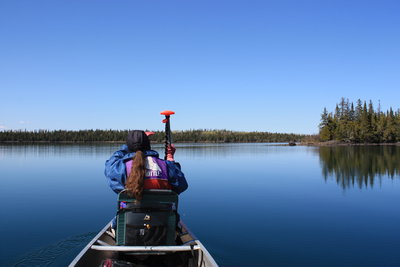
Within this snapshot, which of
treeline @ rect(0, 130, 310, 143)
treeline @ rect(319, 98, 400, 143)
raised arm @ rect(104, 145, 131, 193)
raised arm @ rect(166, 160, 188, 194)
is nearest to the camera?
raised arm @ rect(104, 145, 131, 193)

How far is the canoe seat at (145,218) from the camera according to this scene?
4129 mm

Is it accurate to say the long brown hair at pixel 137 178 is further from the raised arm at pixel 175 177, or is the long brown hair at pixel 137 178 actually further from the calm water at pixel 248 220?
the calm water at pixel 248 220

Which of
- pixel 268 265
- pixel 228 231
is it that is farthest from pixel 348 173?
pixel 268 265

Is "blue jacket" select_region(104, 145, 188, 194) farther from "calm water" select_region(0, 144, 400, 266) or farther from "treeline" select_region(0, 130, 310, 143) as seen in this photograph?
"treeline" select_region(0, 130, 310, 143)

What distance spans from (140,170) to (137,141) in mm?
472

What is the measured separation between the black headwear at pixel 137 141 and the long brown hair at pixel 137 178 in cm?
27

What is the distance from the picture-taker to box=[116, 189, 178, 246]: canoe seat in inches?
163

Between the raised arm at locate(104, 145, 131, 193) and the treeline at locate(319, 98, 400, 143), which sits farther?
the treeline at locate(319, 98, 400, 143)

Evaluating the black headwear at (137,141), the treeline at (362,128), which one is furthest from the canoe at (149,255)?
the treeline at (362,128)

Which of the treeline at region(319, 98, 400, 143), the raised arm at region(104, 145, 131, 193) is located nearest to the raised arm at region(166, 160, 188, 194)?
the raised arm at region(104, 145, 131, 193)

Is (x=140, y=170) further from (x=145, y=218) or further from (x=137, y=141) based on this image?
(x=145, y=218)

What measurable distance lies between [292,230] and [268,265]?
2738 mm

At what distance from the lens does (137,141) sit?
426 cm

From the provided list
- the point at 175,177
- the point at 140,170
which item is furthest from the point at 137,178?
the point at 175,177
